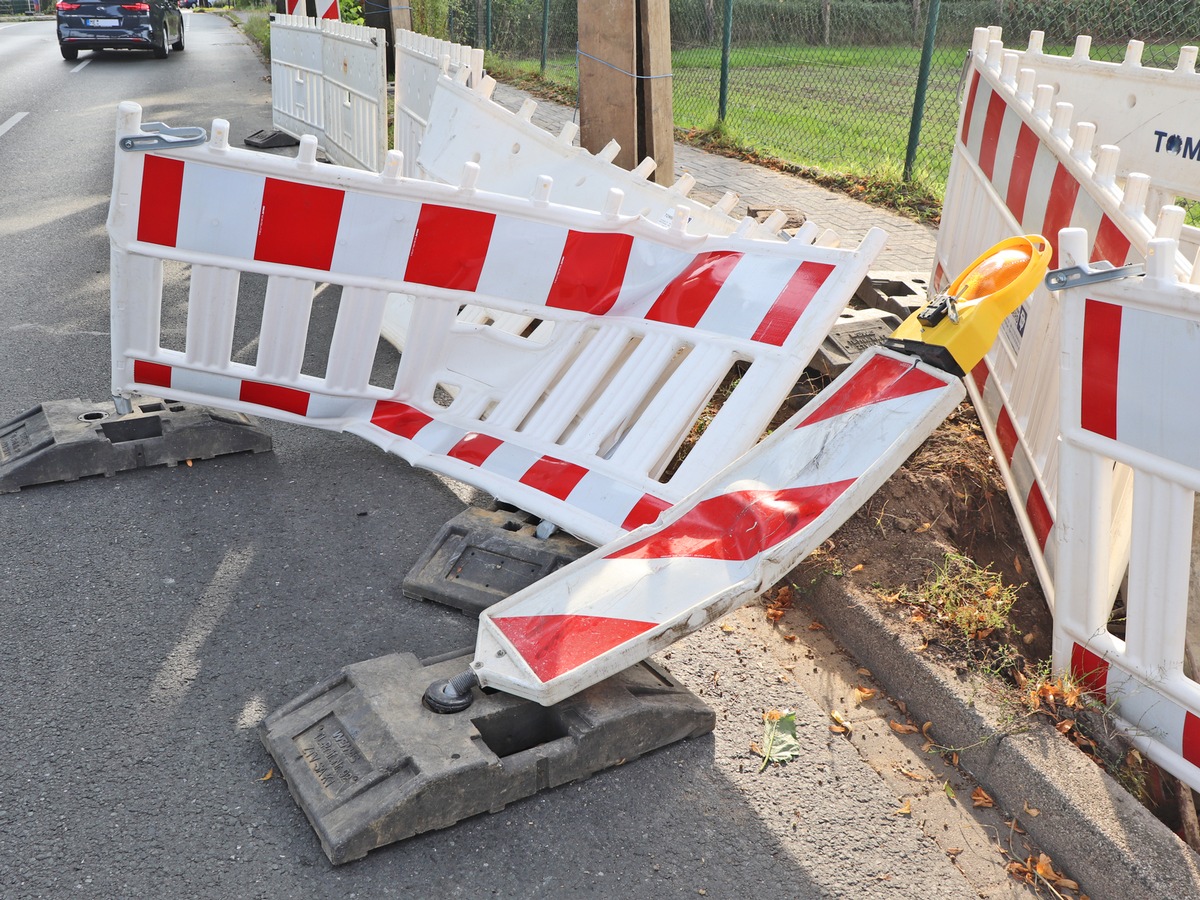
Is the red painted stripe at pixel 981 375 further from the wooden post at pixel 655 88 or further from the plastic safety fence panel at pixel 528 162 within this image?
the wooden post at pixel 655 88

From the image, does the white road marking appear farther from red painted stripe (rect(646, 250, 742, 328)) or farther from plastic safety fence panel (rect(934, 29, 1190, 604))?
plastic safety fence panel (rect(934, 29, 1190, 604))

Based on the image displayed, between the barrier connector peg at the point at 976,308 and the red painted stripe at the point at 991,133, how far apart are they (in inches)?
→ 59.1

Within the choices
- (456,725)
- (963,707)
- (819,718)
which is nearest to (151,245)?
(456,725)

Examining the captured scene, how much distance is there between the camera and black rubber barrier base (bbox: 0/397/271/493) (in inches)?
161

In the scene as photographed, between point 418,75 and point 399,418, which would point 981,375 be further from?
point 418,75

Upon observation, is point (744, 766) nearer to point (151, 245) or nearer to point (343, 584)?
point (343, 584)

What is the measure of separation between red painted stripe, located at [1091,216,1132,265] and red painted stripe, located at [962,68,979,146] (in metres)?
2.13

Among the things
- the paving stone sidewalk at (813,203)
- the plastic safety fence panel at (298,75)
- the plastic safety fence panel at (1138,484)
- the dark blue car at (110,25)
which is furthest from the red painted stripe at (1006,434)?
the dark blue car at (110,25)

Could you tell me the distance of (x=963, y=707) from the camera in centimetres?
295

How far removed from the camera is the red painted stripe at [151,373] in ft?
13.8

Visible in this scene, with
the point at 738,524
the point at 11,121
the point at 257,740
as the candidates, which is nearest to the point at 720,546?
the point at 738,524

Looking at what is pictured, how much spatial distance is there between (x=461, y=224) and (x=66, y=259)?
4614mm

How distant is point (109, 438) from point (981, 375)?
356cm

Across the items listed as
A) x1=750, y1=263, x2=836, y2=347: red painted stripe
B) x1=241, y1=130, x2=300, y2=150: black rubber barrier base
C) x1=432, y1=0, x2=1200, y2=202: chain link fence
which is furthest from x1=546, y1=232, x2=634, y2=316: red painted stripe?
x1=241, y1=130, x2=300, y2=150: black rubber barrier base
